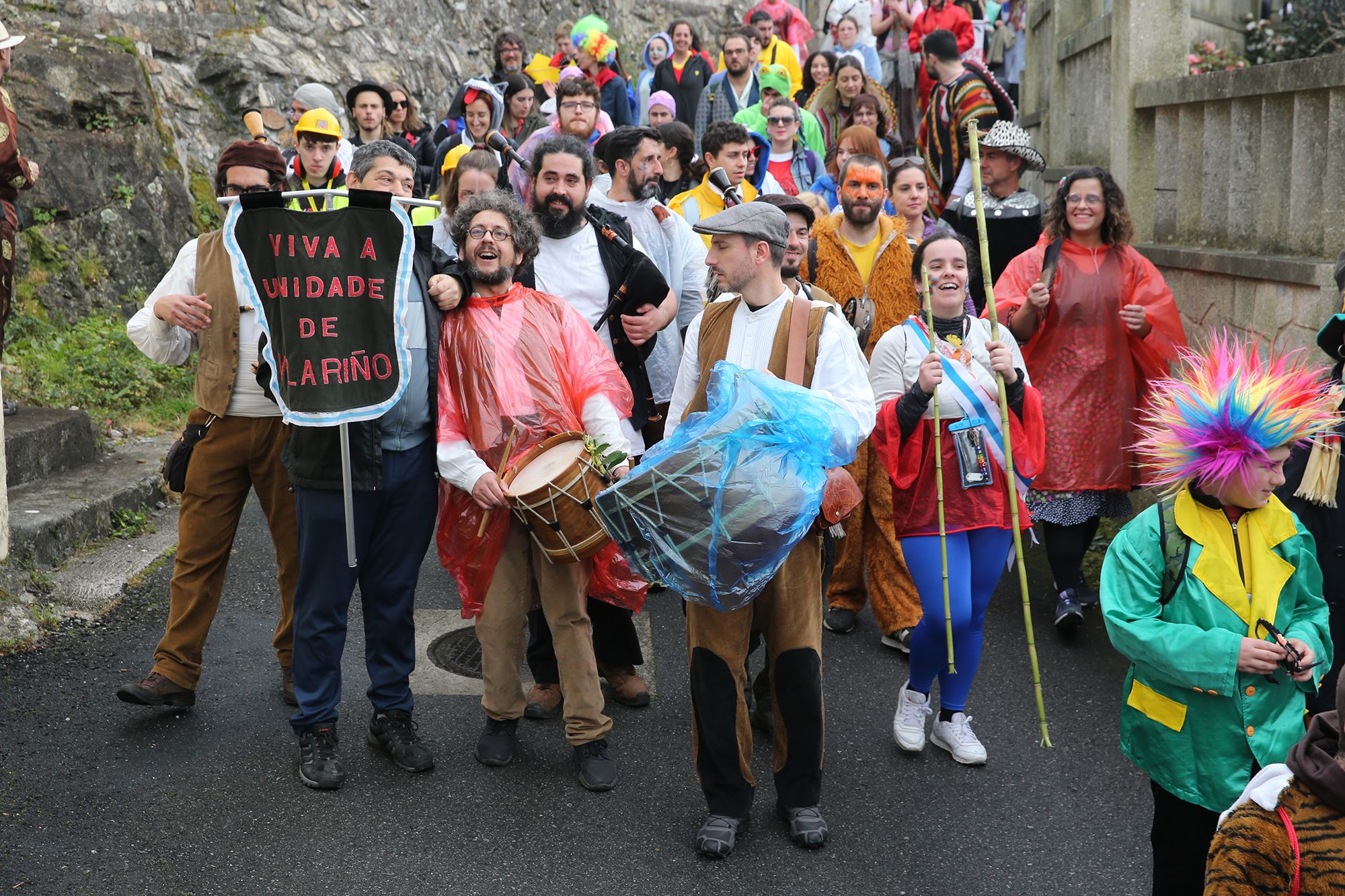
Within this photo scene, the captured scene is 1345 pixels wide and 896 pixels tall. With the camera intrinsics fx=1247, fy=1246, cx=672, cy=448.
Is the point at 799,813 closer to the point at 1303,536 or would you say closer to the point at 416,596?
the point at 1303,536

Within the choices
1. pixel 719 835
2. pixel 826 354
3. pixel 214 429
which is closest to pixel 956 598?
pixel 826 354

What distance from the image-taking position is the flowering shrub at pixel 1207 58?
7348 millimetres

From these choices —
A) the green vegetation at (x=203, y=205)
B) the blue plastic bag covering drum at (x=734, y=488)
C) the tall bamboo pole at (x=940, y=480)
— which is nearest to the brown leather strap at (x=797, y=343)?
the blue plastic bag covering drum at (x=734, y=488)

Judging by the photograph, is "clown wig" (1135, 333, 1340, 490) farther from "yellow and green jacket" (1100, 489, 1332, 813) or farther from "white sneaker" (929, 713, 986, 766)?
"white sneaker" (929, 713, 986, 766)

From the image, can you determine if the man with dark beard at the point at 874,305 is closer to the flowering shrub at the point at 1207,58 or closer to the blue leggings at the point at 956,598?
the blue leggings at the point at 956,598

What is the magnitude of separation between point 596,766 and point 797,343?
167 centimetres

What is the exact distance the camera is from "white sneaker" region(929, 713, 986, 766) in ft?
15.0

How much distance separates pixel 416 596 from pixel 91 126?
198 inches

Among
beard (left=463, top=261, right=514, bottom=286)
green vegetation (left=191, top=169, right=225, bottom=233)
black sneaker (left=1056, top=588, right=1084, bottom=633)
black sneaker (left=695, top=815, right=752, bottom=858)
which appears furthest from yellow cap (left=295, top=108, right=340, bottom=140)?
black sneaker (left=1056, top=588, right=1084, bottom=633)

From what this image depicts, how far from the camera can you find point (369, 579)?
4.52 m

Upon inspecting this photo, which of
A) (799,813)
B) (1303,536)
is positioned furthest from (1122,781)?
(1303,536)

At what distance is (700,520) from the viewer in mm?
3656

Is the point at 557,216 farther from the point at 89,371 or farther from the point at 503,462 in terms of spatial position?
the point at 89,371

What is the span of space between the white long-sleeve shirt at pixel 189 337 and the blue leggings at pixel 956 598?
2.49 metres
